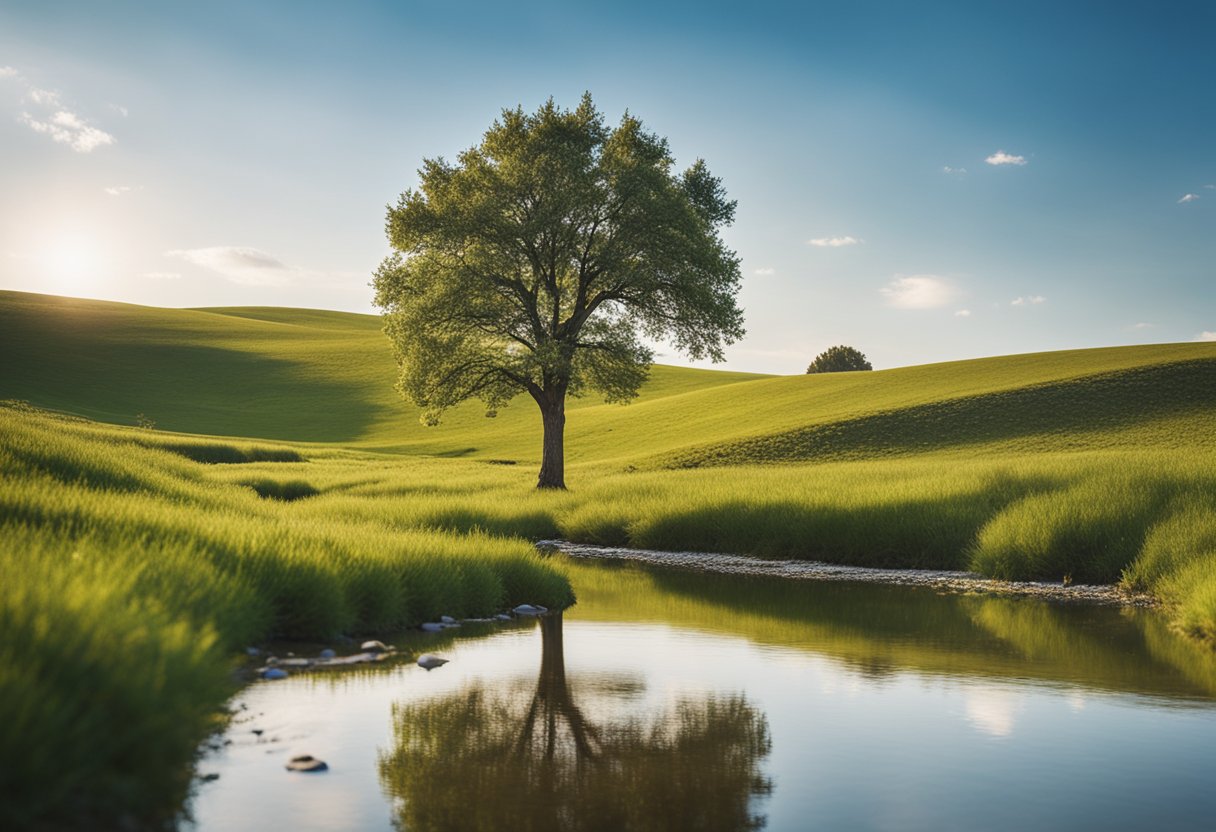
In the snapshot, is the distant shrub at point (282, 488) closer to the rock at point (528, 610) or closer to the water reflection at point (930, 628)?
the water reflection at point (930, 628)

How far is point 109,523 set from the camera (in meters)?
10.6

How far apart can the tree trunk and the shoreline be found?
33.1 ft

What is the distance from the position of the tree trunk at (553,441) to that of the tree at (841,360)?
276ft

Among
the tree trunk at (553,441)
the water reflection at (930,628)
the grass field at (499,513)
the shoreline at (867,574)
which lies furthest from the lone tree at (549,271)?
the water reflection at (930,628)

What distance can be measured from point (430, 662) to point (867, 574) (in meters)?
11.9

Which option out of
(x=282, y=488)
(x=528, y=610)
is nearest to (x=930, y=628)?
(x=528, y=610)

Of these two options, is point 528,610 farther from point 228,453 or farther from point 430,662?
point 228,453

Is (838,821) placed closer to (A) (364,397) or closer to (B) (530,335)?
(B) (530,335)

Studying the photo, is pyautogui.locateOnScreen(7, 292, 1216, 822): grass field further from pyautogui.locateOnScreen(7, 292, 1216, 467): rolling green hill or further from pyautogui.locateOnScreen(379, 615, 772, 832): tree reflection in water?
pyautogui.locateOnScreen(379, 615, 772, 832): tree reflection in water

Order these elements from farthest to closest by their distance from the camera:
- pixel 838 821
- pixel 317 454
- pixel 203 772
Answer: pixel 317 454, pixel 203 772, pixel 838 821

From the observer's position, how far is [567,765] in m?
Result: 7.35

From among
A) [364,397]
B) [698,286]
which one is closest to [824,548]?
[698,286]

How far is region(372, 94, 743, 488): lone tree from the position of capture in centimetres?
3419

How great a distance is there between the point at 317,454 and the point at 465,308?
26527 mm
